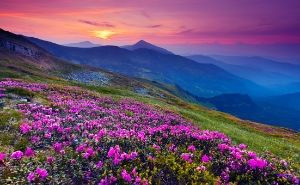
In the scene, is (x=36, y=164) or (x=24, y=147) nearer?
(x=36, y=164)

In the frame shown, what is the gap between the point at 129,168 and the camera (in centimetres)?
1145

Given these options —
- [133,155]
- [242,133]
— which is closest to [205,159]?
[133,155]

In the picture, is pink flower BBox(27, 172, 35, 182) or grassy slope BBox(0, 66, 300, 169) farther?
grassy slope BBox(0, 66, 300, 169)

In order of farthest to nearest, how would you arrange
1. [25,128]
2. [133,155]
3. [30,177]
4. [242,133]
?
[242,133] → [25,128] → [133,155] → [30,177]

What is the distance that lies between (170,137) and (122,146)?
9.42 feet

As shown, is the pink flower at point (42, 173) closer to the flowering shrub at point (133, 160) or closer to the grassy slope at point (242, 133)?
the flowering shrub at point (133, 160)

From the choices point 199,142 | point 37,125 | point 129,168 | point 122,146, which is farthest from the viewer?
point 37,125

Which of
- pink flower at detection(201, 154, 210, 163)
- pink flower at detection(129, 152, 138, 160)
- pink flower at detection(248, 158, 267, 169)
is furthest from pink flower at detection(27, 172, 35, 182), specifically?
pink flower at detection(248, 158, 267, 169)

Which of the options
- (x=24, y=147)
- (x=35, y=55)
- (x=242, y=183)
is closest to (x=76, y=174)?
(x=24, y=147)

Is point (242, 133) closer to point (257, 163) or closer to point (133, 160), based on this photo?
point (257, 163)

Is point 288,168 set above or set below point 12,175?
above

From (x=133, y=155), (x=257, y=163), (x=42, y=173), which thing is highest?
(x=257, y=163)

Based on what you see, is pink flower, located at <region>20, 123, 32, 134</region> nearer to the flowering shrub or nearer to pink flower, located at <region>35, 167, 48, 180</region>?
the flowering shrub

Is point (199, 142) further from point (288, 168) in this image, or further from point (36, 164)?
point (36, 164)
